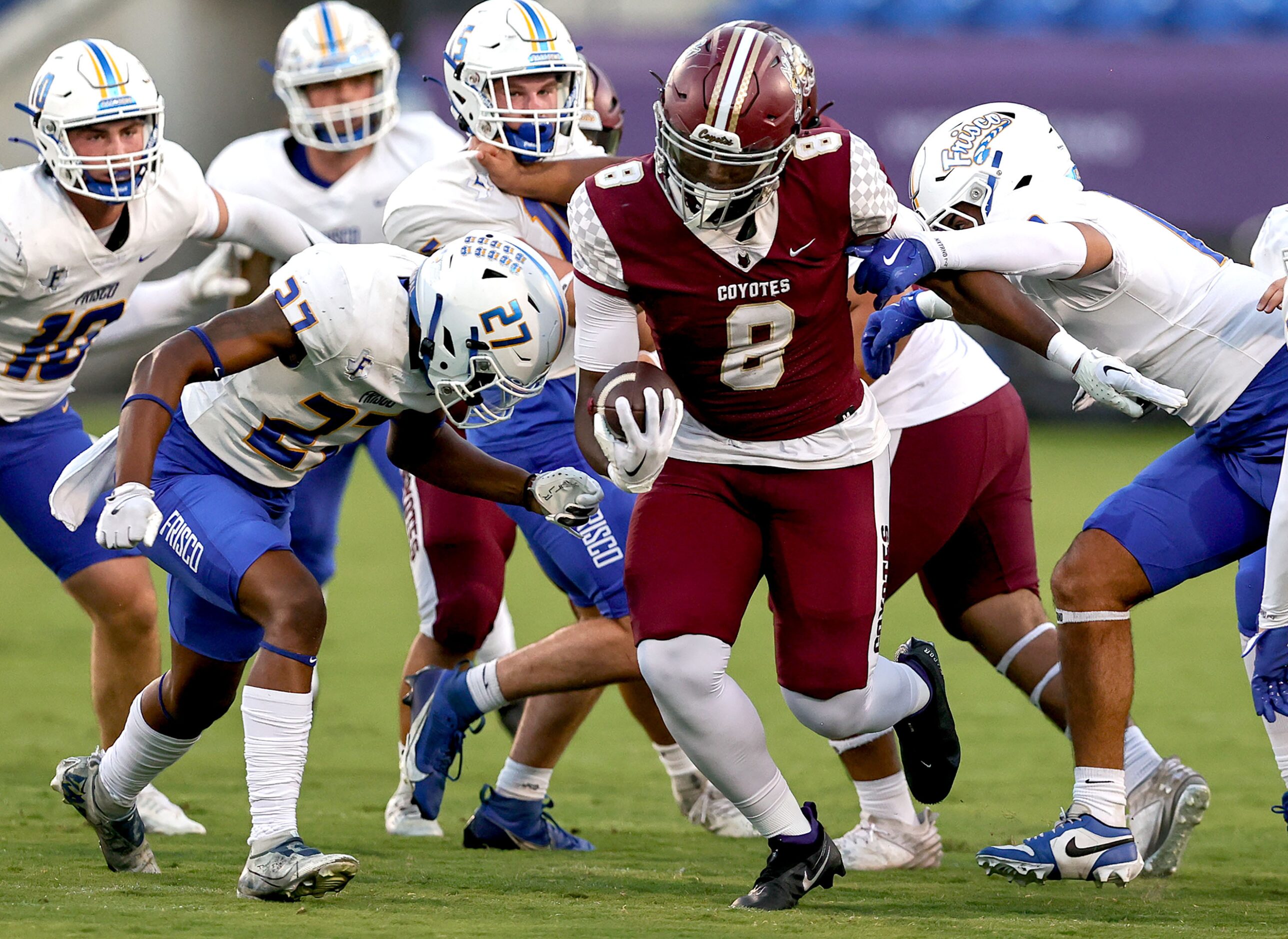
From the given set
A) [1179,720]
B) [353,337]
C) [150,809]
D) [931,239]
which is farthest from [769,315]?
[1179,720]

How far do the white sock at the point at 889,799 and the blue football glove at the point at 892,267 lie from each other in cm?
137

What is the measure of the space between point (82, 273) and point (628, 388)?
6.19 ft

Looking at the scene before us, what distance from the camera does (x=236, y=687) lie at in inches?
163

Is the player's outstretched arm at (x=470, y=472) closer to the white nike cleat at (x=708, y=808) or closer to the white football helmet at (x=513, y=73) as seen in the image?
the white football helmet at (x=513, y=73)

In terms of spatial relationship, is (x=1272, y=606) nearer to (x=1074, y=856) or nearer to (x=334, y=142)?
(x=1074, y=856)

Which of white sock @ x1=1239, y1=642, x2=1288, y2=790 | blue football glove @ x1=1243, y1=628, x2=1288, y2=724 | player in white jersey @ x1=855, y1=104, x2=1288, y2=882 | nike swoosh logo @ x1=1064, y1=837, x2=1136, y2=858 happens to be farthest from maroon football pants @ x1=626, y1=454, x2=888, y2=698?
white sock @ x1=1239, y1=642, x2=1288, y2=790

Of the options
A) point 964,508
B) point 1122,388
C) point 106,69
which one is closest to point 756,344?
point 1122,388

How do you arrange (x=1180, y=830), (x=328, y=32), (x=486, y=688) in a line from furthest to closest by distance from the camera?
(x=328, y=32) → (x=486, y=688) → (x=1180, y=830)

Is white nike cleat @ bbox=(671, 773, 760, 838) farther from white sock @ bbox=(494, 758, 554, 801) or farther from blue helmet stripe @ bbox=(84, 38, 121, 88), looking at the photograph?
blue helmet stripe @ bbox=(84, 38, 121, 88)

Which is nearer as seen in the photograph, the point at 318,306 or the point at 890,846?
the point at 318,306

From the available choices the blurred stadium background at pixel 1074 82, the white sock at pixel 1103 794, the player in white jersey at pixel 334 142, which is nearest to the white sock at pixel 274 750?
the white sock at pixel 1103 794

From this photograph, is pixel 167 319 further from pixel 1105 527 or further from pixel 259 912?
pixel 1105 527

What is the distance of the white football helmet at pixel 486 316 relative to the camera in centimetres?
390

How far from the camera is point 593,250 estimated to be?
12.4 feet
